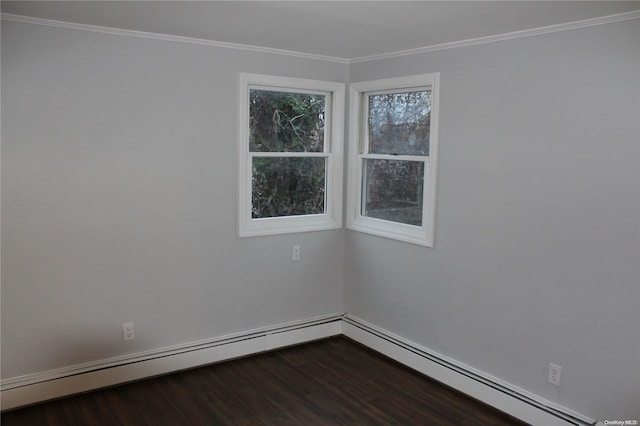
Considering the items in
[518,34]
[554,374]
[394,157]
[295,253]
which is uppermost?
[518,34]

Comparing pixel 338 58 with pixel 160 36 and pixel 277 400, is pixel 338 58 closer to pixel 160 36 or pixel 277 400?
pixel 160 36

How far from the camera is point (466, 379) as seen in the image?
3736 mm

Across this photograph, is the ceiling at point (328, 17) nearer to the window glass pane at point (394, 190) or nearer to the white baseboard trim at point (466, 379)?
the window glass pane at point (394, 190)

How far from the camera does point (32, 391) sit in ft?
11.4

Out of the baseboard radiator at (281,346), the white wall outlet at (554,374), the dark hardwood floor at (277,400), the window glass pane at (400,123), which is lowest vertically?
the dark hardwood floor at (277,400)

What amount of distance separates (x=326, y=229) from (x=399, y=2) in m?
2.32

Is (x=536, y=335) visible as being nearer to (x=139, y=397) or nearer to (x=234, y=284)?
(x=234, y=284)

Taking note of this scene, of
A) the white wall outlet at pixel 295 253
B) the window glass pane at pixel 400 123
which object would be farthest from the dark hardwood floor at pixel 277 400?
the window glass pane at pixel 400 123

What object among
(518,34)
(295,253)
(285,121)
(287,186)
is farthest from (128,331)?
(518,34)

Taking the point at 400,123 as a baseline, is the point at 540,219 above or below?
below

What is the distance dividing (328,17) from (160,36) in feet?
4.15

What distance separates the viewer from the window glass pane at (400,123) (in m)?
4.10

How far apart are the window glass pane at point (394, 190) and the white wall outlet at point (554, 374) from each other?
4.57 feet

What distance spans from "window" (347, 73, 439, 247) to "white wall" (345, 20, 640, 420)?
106 mm
